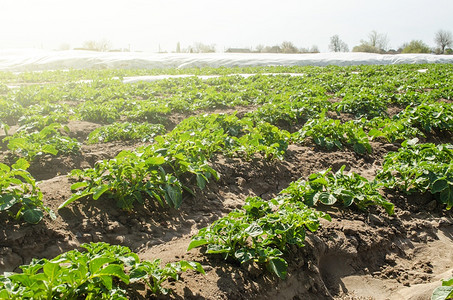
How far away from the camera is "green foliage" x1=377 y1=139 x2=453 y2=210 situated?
373 cm

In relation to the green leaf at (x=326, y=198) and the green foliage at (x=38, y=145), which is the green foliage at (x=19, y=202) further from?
the green leaf at (x=326, y=198)

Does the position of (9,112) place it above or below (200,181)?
above

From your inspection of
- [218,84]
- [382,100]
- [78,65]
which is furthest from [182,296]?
[78,65]

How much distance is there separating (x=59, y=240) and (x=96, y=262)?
1.32m

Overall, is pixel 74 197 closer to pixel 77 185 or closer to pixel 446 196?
pixel 77 185

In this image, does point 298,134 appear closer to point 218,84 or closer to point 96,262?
point 96,262

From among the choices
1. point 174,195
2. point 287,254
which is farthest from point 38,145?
point 287,254

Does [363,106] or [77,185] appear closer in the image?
[77,185]

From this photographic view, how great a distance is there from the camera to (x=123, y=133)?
610 cm

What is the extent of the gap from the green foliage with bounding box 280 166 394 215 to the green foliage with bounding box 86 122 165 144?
3.14m

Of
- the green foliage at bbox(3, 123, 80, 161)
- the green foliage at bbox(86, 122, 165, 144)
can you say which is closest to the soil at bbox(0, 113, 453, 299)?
the green foliage at bbox(3, 123, 80, 161)

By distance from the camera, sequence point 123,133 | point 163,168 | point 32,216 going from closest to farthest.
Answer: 1. point 32,216
2. point 163,168
3. point 123,133

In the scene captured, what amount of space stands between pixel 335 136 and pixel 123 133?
3471 mm

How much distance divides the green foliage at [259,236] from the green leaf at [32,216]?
1286 millimetres
